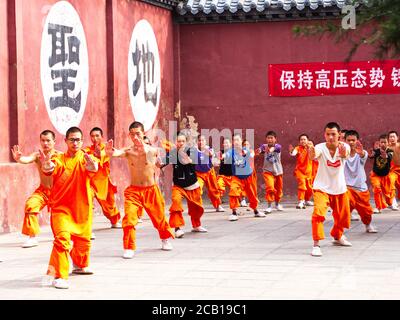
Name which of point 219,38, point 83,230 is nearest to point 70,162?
point 83,230

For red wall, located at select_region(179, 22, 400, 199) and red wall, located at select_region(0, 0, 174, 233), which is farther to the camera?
red wall, located at select_region(179, 22, 400, 199)

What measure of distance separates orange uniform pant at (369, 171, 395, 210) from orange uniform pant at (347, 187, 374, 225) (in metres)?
3.15

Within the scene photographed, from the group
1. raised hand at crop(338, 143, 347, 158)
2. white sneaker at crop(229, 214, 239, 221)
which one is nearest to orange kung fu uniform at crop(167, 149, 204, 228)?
white sneaker at crop(229, 214, 239, 221)

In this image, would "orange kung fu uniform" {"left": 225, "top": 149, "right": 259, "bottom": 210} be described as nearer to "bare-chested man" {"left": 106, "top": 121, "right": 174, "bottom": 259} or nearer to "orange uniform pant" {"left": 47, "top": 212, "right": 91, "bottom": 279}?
"bare-chested man" {"left": 106, "top": 121, "right": 174, "bottom": 259}

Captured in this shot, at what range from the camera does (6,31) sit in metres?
12.5

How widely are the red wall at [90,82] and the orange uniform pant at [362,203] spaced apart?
479 centimetres

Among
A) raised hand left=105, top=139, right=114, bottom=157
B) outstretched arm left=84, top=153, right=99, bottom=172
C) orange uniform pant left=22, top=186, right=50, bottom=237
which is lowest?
orange uniform pant left=22, top=186, right=50, bottom=237

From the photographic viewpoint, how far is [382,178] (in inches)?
602

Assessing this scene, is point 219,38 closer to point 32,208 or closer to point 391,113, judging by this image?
point 391,113

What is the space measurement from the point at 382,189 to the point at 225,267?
23.7 ft

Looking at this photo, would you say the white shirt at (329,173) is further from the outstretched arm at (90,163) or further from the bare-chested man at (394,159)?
the bare-chested man at (394,159)

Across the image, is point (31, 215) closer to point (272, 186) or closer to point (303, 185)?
point (272, 186)

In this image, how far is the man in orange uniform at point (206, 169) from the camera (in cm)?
1347

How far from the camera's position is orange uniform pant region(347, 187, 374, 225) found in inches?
467
